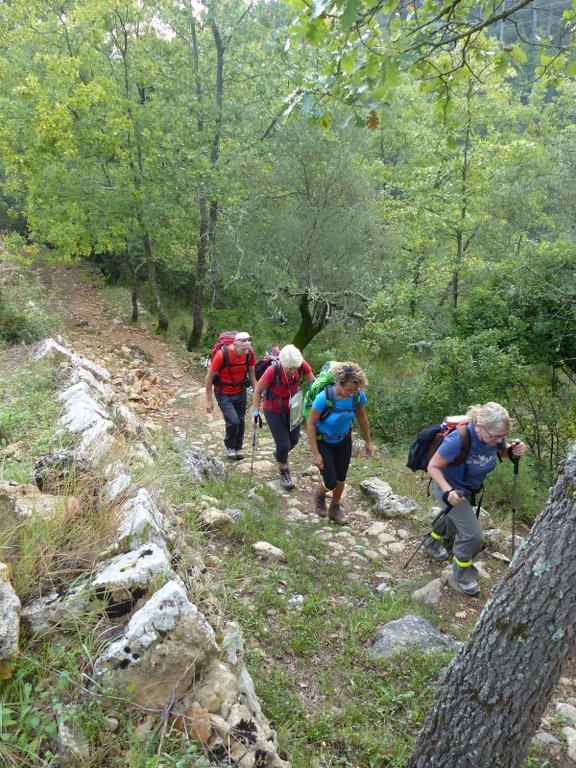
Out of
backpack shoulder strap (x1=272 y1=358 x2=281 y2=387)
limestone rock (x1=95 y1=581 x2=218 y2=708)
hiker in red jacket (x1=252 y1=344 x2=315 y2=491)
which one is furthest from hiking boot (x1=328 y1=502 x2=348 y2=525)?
limestone rock (x1=95 y1=581 x2=218 y2=708)

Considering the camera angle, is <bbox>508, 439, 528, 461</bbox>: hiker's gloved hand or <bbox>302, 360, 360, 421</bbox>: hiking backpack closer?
<bbox>508, 439, 528, 461</bbox>: hiker's gloved hand

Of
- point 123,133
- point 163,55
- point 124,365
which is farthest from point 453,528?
point 163,55

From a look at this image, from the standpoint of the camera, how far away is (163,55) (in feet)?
43.8

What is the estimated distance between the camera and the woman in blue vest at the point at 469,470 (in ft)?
13.1

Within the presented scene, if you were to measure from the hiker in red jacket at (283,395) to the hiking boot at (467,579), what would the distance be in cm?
245

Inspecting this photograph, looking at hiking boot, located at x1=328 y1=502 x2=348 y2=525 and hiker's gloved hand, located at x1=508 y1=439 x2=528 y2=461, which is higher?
hiker's gloved hand, located at x1=508 y1=439 x2=528 y2=461

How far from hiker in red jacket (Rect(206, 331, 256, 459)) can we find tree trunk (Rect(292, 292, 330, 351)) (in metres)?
7.10

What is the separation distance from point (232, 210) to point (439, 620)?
449 inches

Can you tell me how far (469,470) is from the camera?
4277 millimetres

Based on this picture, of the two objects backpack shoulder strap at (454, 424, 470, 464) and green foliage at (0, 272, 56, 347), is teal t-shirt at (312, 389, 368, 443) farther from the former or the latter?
green foliage at (0, 272, 56, 347)

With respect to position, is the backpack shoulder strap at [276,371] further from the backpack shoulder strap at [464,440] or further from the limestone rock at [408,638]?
the limestone rock at [408,638]

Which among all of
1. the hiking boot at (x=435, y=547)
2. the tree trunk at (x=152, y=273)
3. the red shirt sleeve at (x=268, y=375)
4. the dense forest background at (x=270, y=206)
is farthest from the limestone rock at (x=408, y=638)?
the tree trunk at (x=152, y=273)

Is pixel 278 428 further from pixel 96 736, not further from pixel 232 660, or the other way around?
pixel 96 736

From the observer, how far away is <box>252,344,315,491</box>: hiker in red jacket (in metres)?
5.60
